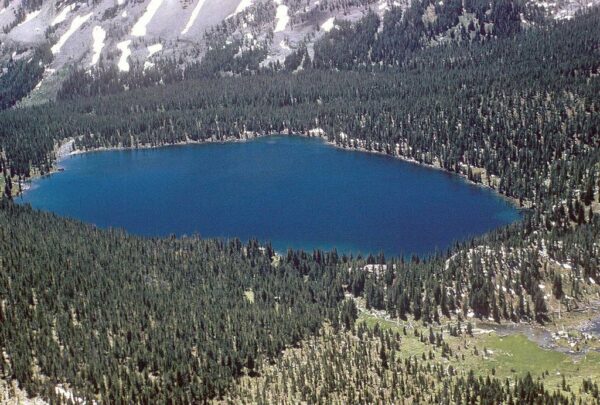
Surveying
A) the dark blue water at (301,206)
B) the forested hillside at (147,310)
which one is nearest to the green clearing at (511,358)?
the forested hillside at (147,310)

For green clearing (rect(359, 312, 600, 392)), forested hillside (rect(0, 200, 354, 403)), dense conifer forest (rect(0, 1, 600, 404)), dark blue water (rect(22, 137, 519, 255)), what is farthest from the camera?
dark blue water (rect(22, 137, 519, 255))

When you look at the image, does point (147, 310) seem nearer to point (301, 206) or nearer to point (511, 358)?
point (511, 358)

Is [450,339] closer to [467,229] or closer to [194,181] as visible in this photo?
[467,229]

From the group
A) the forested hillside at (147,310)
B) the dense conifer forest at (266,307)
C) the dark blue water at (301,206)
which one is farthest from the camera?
the dark blue water at (301,206)

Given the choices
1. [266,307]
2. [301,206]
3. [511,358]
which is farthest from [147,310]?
[301,206]

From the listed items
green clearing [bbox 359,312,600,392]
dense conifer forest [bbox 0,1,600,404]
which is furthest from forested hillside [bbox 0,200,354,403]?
green clearing [bbox 359,312,600,392]

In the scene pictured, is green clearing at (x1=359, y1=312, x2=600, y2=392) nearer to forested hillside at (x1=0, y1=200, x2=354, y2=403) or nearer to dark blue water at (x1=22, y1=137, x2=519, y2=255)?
forested hillside at (x1=0, y1=200, x2=354, y2=403)

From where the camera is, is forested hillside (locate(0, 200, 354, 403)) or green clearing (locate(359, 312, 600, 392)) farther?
green clearing (locate(359, 312, 600, 392))

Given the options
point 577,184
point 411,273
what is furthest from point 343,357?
point 577,184

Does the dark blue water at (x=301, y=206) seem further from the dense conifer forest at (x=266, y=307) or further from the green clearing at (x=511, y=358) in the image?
the green clearing at (x=511, y=358)
